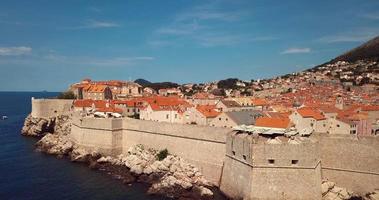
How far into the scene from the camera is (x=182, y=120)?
1588 inches

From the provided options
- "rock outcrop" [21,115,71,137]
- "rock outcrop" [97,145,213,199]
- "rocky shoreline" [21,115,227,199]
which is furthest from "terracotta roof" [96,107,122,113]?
"rock outcrop" [97,145,213,199]

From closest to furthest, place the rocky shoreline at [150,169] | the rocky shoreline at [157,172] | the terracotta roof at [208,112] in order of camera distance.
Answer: the rocky shoreline at [157,172], the rocky shoreline at [150,169], the terracotta roof at [208,112]

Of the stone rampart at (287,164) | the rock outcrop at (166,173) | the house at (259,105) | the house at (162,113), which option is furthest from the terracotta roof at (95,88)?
the stone rampart at (287,164)

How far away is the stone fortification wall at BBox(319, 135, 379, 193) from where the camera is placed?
22922mm

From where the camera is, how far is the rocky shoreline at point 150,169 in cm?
2667

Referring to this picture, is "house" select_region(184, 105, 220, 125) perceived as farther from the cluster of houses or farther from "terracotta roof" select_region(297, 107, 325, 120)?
"terracotta roof" select_region(297, 107, 325, 120)

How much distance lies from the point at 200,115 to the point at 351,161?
1669cm

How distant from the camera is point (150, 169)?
30094 mm

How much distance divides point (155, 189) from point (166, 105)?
17076 millimetres

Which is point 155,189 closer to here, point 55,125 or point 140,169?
point 140,169

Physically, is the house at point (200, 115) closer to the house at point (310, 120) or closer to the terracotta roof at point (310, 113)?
the house at point (310, 120)

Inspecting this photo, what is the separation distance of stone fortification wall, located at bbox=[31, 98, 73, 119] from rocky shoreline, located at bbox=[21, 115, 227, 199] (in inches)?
413

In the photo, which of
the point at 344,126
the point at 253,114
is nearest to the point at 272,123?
the point at 253,114

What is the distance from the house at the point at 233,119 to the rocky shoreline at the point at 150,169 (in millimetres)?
6184
